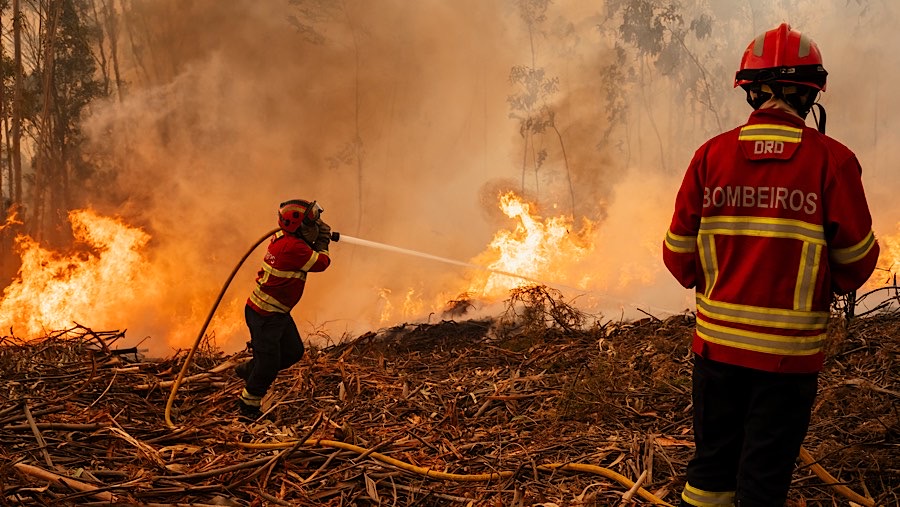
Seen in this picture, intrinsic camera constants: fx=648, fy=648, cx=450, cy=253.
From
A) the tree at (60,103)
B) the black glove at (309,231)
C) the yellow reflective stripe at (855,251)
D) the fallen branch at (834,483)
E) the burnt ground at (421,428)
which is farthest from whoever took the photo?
the tree at (60,103)

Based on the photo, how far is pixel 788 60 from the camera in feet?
7.70

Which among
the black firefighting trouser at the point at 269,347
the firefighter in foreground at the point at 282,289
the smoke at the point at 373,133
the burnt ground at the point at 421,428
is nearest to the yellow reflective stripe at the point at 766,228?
the burnt ground at the point at 421,428

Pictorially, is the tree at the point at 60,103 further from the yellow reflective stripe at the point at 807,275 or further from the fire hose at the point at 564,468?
the yellow reflective stripe at the point at 807,275

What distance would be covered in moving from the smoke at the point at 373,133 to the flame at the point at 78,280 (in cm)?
54

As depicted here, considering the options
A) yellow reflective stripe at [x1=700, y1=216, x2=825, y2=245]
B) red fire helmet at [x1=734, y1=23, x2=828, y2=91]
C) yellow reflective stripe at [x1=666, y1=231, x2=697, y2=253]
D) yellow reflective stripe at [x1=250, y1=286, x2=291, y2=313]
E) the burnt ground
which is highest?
red fire helmet at [x1=734, y1=23, x2=828, y2=91]

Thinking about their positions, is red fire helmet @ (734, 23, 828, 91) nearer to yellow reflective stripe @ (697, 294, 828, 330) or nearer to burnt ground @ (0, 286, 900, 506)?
yellow reflective stripe @ (697, 294, 828, 330)

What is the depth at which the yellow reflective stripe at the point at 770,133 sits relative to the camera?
2254 millimetres

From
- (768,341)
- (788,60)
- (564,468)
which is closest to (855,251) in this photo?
(768,341)

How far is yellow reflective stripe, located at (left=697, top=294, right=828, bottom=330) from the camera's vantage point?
88.2 inches

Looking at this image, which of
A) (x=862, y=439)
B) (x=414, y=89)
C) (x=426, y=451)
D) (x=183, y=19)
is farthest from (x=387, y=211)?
(x=862, y=439)

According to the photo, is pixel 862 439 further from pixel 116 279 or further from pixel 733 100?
pixel 733 100

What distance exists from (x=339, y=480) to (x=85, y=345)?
3.95 metres

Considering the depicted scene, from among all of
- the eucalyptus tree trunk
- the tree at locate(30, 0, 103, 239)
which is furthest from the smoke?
the eucalyptus tree trunk

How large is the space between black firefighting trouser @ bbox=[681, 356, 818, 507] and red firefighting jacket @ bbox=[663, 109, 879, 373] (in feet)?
0.25
